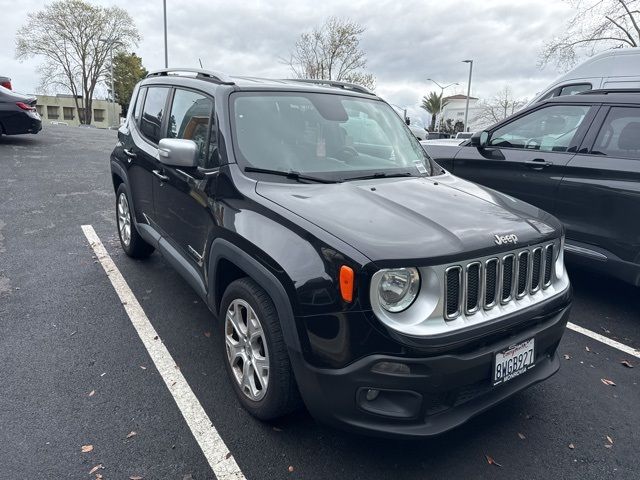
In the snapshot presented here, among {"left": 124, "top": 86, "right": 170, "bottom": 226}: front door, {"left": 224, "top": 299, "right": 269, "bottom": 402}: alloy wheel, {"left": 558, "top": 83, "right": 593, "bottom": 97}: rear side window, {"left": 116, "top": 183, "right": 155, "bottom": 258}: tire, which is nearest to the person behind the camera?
{"left": 224, "top": 299, "right": 269, "bottom": 402}: alloy wheel

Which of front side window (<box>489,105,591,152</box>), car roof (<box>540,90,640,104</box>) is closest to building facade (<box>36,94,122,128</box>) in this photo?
front side window (<box>489,105,591,152</box>)

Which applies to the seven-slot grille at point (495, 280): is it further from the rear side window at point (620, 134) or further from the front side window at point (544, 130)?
the front side window at point (544, 130)

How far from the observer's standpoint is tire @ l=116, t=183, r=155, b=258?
491 centimetres

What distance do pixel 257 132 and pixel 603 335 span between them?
3.21m

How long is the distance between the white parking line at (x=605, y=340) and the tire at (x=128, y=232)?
4129 millimetres

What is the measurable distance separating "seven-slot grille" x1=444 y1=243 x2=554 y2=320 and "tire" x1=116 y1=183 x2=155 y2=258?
3.62m

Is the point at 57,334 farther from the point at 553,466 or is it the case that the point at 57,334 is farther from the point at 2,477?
the point at 553,466

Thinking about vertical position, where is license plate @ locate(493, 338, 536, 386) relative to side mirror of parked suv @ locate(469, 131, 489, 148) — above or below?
below

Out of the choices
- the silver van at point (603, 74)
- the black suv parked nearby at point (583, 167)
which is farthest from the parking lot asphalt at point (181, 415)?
the silver van at point (603, 74)

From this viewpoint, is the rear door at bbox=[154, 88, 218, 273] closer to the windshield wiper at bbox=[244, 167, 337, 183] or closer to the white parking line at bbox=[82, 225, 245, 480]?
the windshield wiper at bbox=[244, 167, 337, 183]

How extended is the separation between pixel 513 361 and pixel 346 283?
0.99 m

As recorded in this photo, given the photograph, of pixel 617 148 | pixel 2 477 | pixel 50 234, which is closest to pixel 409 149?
pixel 617 148

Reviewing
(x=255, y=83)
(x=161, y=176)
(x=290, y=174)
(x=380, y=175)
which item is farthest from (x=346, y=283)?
(x=161, y=176)

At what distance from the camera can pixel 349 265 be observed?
2.06 m
